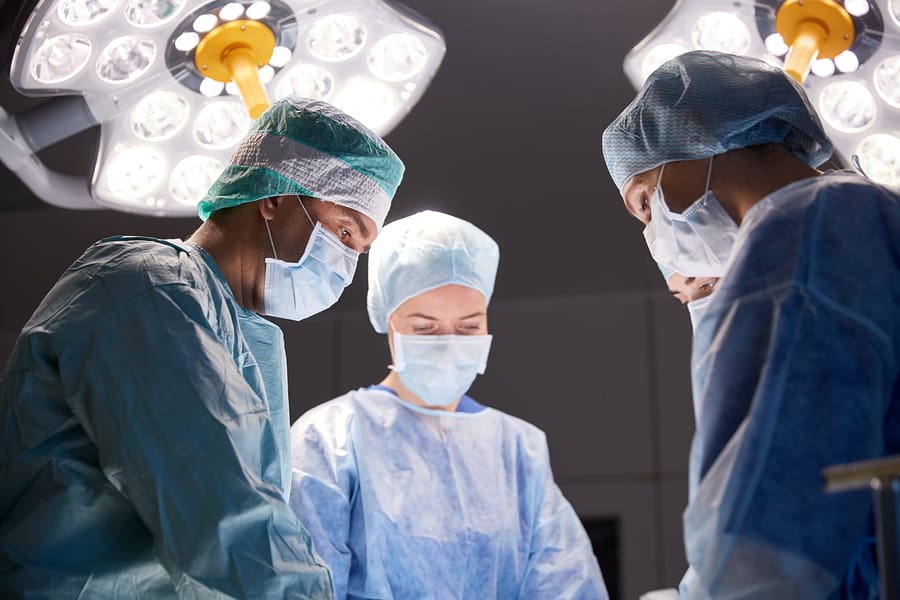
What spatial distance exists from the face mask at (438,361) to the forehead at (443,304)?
0.07 m

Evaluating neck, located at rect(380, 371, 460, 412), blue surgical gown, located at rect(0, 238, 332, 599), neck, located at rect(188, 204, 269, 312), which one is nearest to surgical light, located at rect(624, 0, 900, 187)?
neck, located at rect(188, 204, 269, 312)

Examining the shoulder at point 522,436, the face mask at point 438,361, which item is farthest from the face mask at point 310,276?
the shoulder at point 522,436

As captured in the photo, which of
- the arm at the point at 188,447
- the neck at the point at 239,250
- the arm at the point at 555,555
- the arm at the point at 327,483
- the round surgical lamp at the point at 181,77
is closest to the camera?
the arm at the point at 188,447

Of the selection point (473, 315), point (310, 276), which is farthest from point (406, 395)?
point (310, 276)

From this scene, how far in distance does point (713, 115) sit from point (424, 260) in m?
1.32

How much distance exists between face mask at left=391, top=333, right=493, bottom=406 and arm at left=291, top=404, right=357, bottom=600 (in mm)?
207

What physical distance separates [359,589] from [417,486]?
0.33 metres

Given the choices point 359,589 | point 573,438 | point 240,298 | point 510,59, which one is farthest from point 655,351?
point 240,298

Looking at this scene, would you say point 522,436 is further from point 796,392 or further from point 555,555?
point 796,392

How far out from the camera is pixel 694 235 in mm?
1797

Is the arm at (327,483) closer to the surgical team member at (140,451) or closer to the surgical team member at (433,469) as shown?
the surgical team member at (433,469)

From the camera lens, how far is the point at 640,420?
4203 mm

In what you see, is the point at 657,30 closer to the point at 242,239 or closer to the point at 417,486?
the point at 242,239

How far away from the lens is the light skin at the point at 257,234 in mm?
2107
